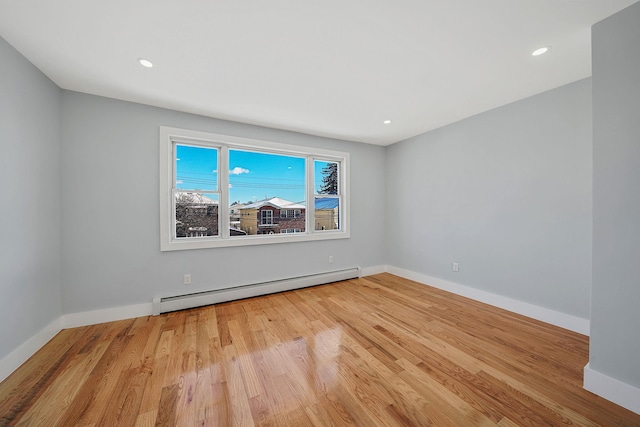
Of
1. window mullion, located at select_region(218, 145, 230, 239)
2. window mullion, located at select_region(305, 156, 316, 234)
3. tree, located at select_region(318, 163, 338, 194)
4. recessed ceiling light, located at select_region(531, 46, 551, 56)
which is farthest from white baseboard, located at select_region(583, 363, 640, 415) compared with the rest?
window mullion, located at select_region(218, 145, 230, 239)

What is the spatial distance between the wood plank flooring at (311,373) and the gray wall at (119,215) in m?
0.43

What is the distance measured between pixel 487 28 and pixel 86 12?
2.67m

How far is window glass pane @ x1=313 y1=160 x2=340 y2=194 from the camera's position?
395 cm

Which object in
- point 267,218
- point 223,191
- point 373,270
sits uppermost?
point 223,191

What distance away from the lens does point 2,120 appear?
1.64 meters

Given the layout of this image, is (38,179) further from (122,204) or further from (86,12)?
(86,12)

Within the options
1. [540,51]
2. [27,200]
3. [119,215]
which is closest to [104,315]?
[119,215]

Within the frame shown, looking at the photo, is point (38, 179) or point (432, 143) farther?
point (432, 143)

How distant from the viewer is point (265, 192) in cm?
353

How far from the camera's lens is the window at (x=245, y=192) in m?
2.87

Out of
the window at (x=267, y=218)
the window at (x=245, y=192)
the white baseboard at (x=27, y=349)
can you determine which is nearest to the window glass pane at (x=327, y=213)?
the window at (x=245, y=192)

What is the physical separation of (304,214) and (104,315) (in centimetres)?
274

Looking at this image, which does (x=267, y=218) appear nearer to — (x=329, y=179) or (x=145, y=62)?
(x=329, y=179)

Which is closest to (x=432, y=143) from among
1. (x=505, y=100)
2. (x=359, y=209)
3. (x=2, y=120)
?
(x=505, y=100)
